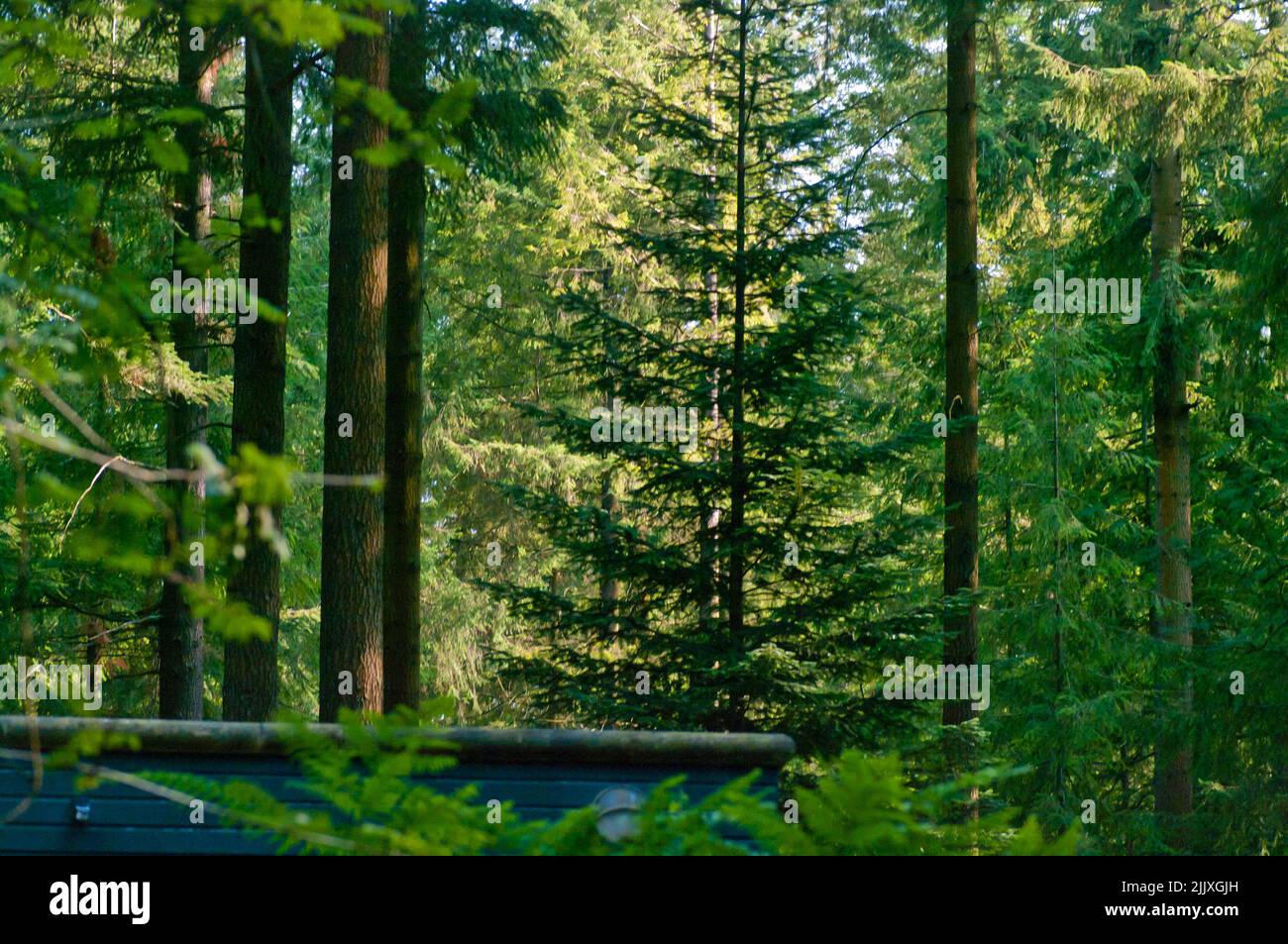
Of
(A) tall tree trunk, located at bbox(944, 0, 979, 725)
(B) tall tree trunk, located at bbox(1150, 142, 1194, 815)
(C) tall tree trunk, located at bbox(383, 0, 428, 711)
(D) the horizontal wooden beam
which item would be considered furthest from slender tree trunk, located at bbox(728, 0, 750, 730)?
(B) tall tree trunk, located at bbox(1150, 142, 1194, 815)

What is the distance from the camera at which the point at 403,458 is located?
10.9 meters

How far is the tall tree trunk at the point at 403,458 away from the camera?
10844 millimetres

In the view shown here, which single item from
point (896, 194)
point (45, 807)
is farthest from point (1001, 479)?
point (45, 807)

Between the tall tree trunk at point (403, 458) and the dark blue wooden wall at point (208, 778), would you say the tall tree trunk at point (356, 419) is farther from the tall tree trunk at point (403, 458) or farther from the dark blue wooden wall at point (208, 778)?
the dark blue wooden wall at point (208, 778)

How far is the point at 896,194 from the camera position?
1878 centimetres

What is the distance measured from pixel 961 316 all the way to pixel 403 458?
16.0 ft

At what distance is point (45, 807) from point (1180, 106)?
1269cm

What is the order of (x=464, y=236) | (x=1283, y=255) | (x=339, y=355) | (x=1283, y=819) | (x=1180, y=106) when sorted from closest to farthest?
(x=339, y=355) < (x=1283, y=255) < (x=1283, y=819) < (x=1180, y=106) < (x=464, y=236)

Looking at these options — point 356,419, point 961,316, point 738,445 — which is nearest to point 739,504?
point 738,445

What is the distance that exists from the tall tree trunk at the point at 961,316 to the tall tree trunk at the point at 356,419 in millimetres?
4565

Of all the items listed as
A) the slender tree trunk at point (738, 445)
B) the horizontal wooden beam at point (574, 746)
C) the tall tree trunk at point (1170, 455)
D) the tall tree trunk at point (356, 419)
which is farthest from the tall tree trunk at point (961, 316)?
the tall tree trunk at point (1170, 455)

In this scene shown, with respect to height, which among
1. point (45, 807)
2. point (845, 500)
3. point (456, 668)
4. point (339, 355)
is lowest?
point (456, 668)

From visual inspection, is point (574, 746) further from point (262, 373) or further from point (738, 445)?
point (262, 373)

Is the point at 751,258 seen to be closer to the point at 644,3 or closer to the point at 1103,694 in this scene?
the point at 1103,694
